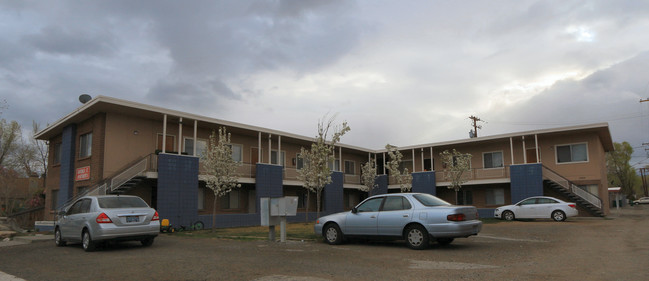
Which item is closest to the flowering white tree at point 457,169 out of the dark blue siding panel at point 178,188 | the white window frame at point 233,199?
the white window frame at point 233,199

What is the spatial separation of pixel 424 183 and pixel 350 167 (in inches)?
248

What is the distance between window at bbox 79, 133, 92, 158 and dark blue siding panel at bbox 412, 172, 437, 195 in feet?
68.1

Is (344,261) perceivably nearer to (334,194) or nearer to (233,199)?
(233,199)

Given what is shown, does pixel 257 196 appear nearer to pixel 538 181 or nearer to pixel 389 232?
pixel 389 232

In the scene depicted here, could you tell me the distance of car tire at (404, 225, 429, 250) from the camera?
401 inches

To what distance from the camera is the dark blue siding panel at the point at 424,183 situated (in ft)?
102

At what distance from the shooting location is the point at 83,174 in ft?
66.8

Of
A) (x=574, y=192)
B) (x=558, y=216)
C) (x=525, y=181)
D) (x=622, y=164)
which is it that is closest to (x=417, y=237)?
(x=558, y=216)

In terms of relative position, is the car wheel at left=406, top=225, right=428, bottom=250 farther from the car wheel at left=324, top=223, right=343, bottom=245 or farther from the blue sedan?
the car wheel at left=324, top=223, right=343, bottom=245

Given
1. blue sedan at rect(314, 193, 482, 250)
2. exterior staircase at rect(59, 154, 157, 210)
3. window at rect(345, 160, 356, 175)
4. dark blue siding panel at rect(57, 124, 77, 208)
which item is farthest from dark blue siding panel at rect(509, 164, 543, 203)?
dark blue siding panel at rect(57, 124, 77, 208)

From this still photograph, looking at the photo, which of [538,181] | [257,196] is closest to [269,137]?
[257,196]

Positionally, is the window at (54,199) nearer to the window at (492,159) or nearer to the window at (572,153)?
the window at (492,159)

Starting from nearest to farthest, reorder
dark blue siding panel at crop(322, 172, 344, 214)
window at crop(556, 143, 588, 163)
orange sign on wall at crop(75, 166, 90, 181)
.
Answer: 1. orange sign on wall at crop(75, 166, 90, 181)
2. window at crop(556, 143, 588, 163)
3. dark blue siding panel at crop(322, 172, 344, 214)

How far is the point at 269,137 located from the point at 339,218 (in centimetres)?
1437
